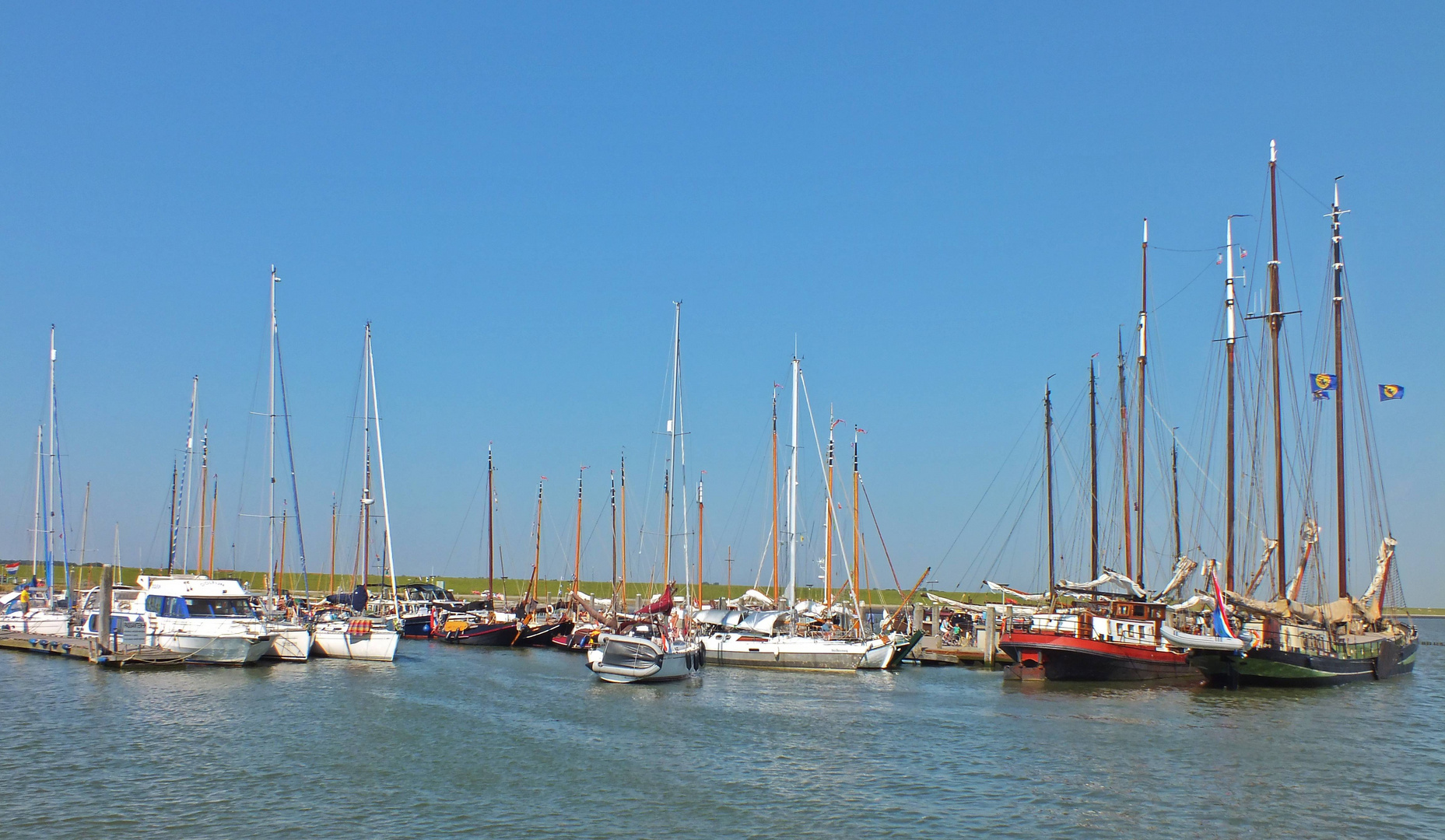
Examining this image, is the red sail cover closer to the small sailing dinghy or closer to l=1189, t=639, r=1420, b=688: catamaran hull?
the small sailing dinghy

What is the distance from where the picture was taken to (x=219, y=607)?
49.0 metres

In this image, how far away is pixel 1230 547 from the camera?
59.7m

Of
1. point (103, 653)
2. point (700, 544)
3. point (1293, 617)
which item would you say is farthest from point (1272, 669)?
point (103, 653)

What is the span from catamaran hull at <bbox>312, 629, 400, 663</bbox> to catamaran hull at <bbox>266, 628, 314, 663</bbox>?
213cm

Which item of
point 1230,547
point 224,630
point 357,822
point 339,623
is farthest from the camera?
point 1230,547

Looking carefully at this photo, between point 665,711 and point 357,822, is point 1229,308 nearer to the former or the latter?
point 665,711

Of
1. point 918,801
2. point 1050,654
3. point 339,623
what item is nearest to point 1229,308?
point 1050,654

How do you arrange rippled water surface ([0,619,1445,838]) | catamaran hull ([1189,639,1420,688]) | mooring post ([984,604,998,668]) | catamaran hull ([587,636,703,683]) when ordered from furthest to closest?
mooring post ([984,604,998,668]) → catamaran hull ([1189,639,1420,688]) → catamaran hull ([587,636,703,683]) → rippled water surface ([0,619,1445,838])

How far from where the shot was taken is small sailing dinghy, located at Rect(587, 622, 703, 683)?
46.2 m

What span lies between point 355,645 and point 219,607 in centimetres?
703

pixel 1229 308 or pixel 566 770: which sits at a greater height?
pixel 1229 308

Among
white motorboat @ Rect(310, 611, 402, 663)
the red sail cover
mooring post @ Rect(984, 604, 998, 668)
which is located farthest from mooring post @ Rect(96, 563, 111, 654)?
mooring post @ Rect(984, 604, 998, 668)

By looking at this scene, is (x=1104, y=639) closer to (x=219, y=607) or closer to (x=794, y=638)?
(x=794, y=638)

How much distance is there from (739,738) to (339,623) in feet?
99.1
